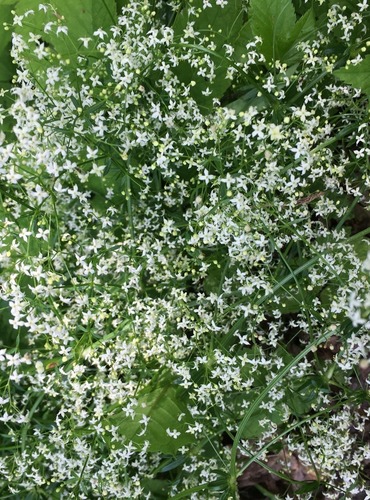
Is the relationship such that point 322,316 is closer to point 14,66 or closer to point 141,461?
point 141,461

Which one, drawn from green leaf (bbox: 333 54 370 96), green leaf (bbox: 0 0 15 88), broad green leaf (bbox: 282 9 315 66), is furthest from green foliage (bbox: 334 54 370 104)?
green leaf (bbox: 0 0 15 88)

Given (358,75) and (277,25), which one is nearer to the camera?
(358,75)

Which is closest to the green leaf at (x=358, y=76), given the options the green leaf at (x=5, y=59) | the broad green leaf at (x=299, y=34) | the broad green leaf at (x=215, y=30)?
the broad green leaf at (x=299, y=34)

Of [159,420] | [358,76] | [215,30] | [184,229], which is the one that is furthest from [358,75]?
[159,420]

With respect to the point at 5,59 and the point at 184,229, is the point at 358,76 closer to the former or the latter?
the point at 184,229

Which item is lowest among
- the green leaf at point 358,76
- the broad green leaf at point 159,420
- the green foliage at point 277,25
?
the broad green leaf at point 159,420

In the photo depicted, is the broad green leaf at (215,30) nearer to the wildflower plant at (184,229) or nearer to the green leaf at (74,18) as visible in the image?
the wildflower plant at (184,229)

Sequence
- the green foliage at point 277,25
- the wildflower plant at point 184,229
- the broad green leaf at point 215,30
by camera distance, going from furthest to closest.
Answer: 1. the broad green leaf at point 215,30
2. the green foliage at point 277,25
3. the wildflower plant at point 184,229

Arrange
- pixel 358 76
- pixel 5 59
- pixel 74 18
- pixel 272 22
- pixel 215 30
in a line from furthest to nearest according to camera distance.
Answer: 1. pixel 5 59
2. pixel 74 18
3. pixel 215 30
4. pixel 272 22
5. pixel 358 76
